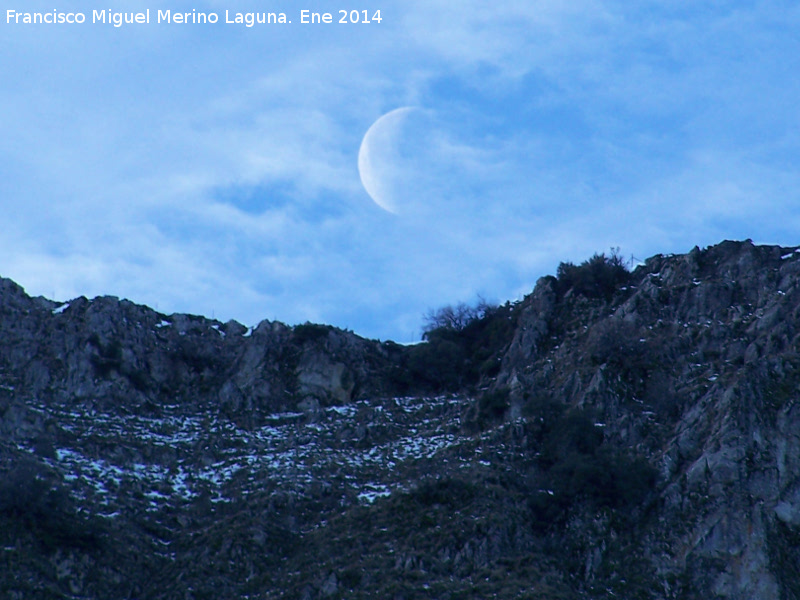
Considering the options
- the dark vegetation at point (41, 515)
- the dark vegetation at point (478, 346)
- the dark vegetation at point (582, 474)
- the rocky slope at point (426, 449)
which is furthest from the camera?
the dark vegetation at point (478, 346)

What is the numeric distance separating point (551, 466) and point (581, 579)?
8.52 meters

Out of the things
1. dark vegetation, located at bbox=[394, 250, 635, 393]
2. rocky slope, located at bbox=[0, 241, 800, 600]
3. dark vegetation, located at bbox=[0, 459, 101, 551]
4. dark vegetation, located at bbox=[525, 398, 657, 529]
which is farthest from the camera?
dark vegetation, located at bbox=[394, 250, 635, 393]

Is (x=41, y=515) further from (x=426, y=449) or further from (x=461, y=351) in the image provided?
(x=461, y=351)

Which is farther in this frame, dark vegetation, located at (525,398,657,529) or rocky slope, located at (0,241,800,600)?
dark vegetation, located at (525,398,657,529)

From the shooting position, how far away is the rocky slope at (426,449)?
4669 centimetres

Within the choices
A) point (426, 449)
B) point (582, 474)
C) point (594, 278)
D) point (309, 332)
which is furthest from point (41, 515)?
point (594, 278)

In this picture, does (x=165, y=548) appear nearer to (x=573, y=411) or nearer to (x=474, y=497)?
(x=474, y=497)

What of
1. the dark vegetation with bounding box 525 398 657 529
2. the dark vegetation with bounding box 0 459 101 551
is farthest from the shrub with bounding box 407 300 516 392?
the dark vegetation with bounding box 0 459 101 551

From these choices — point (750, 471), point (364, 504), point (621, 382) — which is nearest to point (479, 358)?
point (621, 382)

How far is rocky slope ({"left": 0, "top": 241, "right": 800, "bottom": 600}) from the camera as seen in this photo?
4669 cm

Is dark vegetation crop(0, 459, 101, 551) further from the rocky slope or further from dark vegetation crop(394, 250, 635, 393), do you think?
dark vegetation crop(394, 250, 635, 393)

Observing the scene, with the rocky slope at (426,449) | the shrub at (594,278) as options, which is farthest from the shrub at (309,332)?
the shrub at (594,278)

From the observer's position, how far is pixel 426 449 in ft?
197

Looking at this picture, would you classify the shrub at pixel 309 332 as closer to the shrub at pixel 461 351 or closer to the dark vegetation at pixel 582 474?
the shrub at pixel 461 351
